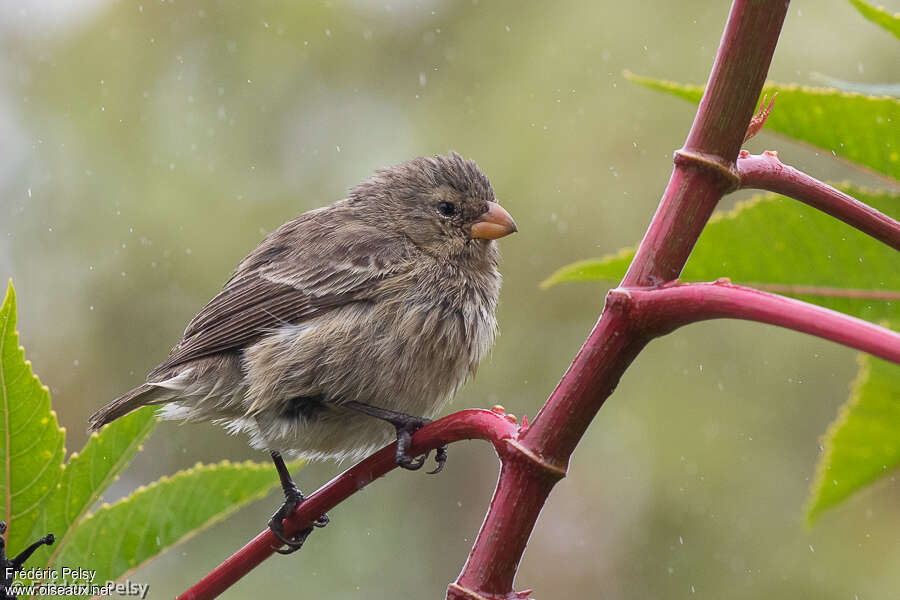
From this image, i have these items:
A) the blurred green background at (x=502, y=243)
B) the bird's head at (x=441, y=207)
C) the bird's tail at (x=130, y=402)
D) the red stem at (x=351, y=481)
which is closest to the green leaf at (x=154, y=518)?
the red stem at (x=351, y=481)

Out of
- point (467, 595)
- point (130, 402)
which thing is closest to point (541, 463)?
point (467, 595)

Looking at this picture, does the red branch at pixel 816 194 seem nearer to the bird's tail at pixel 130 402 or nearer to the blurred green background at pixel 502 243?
the bird's tail at pixel 130 402

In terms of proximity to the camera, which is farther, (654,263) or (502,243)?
(502,243)

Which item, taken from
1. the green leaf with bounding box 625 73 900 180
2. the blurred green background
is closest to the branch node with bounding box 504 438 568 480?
the green leaf with bounding box 625 73 900 180

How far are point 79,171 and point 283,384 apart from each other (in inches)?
159

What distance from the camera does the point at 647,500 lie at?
5.70 metres

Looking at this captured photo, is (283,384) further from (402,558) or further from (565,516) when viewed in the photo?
(565,516)

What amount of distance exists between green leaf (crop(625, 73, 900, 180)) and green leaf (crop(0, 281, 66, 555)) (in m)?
1.04

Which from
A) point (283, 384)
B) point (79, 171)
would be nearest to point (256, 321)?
point (283, 384)

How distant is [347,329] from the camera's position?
2773 mm

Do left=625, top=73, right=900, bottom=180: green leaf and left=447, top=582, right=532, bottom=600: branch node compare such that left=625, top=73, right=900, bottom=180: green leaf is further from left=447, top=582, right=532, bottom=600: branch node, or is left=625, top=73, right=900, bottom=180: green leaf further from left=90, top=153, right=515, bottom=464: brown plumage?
left=90, top=153, right=515, bottom=464: brown plumage

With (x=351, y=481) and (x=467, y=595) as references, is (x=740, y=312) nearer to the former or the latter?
(x=467, y=595)

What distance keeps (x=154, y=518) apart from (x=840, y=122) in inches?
48.6

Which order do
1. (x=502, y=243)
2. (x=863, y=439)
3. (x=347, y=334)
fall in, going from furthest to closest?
(x=502, y=243) < (x=347, y=334) < (x=863, y=439)
